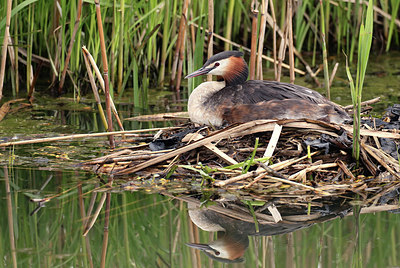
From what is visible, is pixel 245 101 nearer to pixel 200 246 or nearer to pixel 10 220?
pixel 200 246

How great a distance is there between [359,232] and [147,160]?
1689 mm

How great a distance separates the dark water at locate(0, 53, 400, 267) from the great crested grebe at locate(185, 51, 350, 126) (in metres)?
0.96

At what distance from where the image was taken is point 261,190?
446cm

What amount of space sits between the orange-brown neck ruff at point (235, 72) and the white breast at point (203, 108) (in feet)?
0.42

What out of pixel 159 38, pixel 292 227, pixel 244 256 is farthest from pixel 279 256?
pixel 159 38

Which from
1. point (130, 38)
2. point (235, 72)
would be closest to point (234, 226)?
point (235, 72)

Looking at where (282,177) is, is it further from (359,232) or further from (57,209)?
(57,209)

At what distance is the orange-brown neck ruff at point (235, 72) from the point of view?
559 cm

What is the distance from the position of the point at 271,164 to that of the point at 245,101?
74 cm

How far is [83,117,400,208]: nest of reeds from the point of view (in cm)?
445

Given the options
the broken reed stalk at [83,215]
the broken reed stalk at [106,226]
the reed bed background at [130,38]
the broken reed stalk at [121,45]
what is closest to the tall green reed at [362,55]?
the reed bed background at [130,38]

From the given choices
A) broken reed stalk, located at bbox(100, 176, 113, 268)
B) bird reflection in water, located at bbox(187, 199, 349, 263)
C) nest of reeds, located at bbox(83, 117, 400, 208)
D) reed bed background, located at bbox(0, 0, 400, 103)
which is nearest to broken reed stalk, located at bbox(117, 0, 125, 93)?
reed bed background, located at bbox(0, 0, 400, 103)

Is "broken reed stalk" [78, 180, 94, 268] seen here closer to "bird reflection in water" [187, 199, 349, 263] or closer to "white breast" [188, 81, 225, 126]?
"bird reflection in water" [187, 199, 349, 263]

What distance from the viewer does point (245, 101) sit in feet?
17.2
